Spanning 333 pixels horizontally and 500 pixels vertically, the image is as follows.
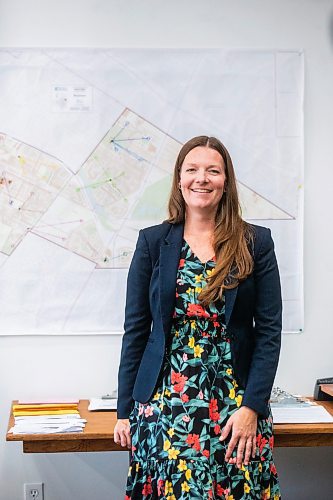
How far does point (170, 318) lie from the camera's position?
2.22 meters

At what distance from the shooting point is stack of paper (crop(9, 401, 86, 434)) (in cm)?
259

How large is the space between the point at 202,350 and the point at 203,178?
476 mm

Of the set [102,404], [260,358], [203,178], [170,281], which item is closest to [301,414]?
[260,358]

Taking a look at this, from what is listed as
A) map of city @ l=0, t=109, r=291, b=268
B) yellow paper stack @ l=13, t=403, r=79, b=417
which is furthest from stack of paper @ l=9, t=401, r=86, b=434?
map of city @ l=0, t=109, r=291, b=268

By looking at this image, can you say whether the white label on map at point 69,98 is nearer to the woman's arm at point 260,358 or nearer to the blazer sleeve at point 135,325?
the blazer sleeve at point 135,325

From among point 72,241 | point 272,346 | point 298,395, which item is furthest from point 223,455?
point 72,241

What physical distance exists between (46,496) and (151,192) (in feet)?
4.04

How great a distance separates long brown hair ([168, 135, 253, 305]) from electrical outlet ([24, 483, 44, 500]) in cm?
131

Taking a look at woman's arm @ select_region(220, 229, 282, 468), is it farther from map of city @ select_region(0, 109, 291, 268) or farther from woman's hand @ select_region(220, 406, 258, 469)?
map of city @ select_region(0, 109, 291, 268)

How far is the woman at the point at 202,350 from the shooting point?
218 centimetres

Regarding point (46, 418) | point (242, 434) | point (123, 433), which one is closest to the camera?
point (242, 434)

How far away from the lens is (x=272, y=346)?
224 centimetres

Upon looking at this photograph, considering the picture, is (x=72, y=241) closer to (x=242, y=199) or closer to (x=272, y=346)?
(x=242, y=199)

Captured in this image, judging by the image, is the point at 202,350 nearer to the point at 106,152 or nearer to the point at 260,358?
the point at 260,358
